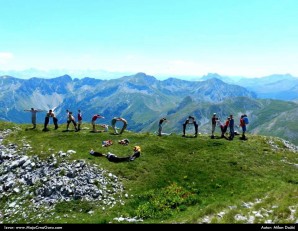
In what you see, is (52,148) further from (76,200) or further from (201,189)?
(201,189)

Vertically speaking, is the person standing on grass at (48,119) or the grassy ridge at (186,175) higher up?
the person standing on grass at (48,119)

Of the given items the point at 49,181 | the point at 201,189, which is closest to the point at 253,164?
the point at 201,189

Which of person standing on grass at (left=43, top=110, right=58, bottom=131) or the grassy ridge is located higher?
person standing on grass at (left=43, top=110, right=58, bottom=131)

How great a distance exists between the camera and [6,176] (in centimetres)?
3809

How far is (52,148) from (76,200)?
1198cm

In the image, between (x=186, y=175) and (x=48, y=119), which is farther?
(x=48, y=119)

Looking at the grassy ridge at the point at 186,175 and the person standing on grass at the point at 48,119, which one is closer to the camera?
the grassy ridge at the point at 186,175

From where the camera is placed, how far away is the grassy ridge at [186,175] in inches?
1100

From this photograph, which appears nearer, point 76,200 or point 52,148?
point 76,200

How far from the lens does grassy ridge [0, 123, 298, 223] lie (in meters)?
27.9

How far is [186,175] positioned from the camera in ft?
123

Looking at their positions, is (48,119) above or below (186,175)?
above

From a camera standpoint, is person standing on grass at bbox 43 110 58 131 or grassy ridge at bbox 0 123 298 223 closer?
grassy ridge at bbox 0 123 298 223
